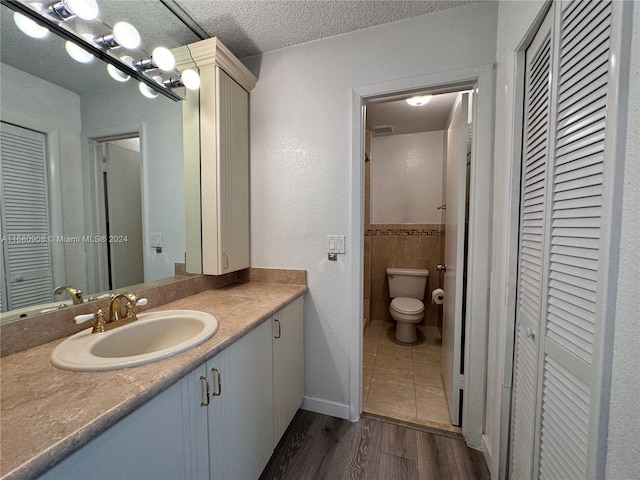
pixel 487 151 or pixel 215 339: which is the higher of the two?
pixel 487 151

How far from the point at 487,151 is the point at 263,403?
1.64 meters

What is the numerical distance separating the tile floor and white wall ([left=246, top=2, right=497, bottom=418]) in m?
0.36

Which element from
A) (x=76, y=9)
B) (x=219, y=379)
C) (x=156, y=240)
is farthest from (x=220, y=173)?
(x=219, y=379)

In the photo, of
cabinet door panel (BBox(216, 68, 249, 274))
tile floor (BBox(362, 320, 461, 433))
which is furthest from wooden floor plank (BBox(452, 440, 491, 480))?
cabinet door panel (BBox(216, 68, 249, 274))

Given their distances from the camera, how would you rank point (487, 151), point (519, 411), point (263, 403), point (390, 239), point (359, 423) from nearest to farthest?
point (519, 411) → point (263, 403) → point (487, 151) → point (359, 423) → point (390, 239)

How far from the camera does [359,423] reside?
1.56 m

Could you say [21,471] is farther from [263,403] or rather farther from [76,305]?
[263,403]

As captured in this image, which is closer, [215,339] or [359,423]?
[215,339]

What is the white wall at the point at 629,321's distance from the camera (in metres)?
0.47

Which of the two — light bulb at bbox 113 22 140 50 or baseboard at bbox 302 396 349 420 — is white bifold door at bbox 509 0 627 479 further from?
light bulb at bbox 113 22 140 50

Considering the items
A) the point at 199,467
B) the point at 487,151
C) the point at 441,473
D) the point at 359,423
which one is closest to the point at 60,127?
the point at 199,467

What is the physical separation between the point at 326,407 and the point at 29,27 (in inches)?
86.6

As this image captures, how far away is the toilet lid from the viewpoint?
2.50 metres

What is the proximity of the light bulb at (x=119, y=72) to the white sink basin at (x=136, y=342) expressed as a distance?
1.05 meters
